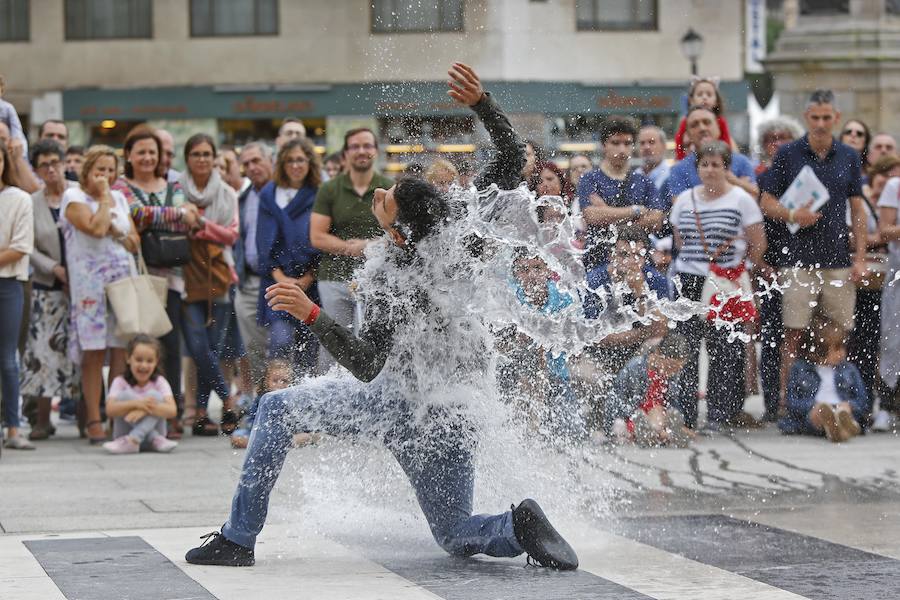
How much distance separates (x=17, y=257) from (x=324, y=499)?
3.69 meters

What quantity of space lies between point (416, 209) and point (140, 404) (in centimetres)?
445

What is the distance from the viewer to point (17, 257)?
32.4ft

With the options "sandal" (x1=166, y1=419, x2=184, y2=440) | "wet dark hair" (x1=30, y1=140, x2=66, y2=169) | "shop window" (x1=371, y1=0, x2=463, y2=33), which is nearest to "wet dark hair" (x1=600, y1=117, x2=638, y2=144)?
"sandal" (x1=166, y1=419, x2=184, y2=440)

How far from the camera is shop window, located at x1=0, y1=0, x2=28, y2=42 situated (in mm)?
34312

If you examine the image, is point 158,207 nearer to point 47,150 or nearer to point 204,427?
point 47,150

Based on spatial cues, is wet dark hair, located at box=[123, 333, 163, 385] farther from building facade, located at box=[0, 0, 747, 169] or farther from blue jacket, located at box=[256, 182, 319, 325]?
building facade, located at box=[0, 0, 747, 169]

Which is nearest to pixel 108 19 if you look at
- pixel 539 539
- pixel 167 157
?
pixel 167 157

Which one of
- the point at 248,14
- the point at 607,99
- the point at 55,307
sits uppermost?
the point at 248,14

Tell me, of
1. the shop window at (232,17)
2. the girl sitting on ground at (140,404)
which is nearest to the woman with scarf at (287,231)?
the girl sitting on ground at (140,404)

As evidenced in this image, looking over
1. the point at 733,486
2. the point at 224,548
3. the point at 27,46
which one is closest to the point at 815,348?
the point at 733,486

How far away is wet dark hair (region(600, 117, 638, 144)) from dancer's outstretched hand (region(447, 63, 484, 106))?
371 cm

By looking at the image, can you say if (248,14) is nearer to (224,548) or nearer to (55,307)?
(55,307)

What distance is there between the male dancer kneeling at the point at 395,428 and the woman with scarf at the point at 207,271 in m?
4.60

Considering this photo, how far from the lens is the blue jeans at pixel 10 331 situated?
32.6 ft
